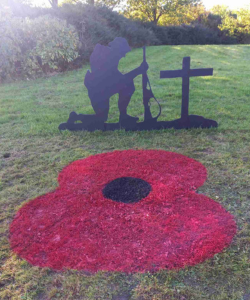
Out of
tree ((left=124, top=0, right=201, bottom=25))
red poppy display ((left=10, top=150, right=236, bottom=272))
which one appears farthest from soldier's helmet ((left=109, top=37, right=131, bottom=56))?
tree ((left=124, top=0, right=201, bottom=25))

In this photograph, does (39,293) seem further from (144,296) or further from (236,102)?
(236,102)

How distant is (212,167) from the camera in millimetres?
4121

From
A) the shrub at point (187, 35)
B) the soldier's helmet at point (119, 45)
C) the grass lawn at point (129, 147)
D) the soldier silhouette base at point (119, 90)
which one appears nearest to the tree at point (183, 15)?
the shrub at point (187, 35)

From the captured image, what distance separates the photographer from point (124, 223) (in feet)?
9.82

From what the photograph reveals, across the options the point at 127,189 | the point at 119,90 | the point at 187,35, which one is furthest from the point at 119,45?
the point at 187,35

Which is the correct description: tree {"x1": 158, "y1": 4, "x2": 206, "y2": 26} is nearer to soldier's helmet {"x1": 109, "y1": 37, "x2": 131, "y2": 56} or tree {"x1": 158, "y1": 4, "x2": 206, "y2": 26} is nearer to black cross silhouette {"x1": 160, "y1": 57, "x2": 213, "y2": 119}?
soldier's helmet {"x1": 109, "y1": 37, "x2": 131, "y2": 56}

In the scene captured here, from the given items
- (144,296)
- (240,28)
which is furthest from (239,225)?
(240,28)

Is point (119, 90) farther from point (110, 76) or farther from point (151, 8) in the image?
point (151, 8)

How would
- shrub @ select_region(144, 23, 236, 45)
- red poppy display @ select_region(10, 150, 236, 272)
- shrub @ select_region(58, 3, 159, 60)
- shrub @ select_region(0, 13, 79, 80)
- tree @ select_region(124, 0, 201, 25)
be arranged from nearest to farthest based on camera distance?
red poppy display @ select_region(10, 150, 236, 272)
shrub @ select_region(0, 13, 79, 80)
shrub @ select_region(58, 3, 159, 60)
shrub @ select_region(144, 23, 236, 45)
tree @ select_region(124, 0, 201, 25)

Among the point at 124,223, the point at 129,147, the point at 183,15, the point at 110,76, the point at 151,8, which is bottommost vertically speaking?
the point at 124,223

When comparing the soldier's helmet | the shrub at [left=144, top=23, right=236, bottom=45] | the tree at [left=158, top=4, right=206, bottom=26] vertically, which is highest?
the tree at [left=158, top=4, right=206, bottom=26]

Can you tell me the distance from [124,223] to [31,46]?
10874 mm

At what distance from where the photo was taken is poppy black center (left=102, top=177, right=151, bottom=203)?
3.45m

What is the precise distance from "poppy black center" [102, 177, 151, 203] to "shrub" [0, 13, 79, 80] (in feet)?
30.6
